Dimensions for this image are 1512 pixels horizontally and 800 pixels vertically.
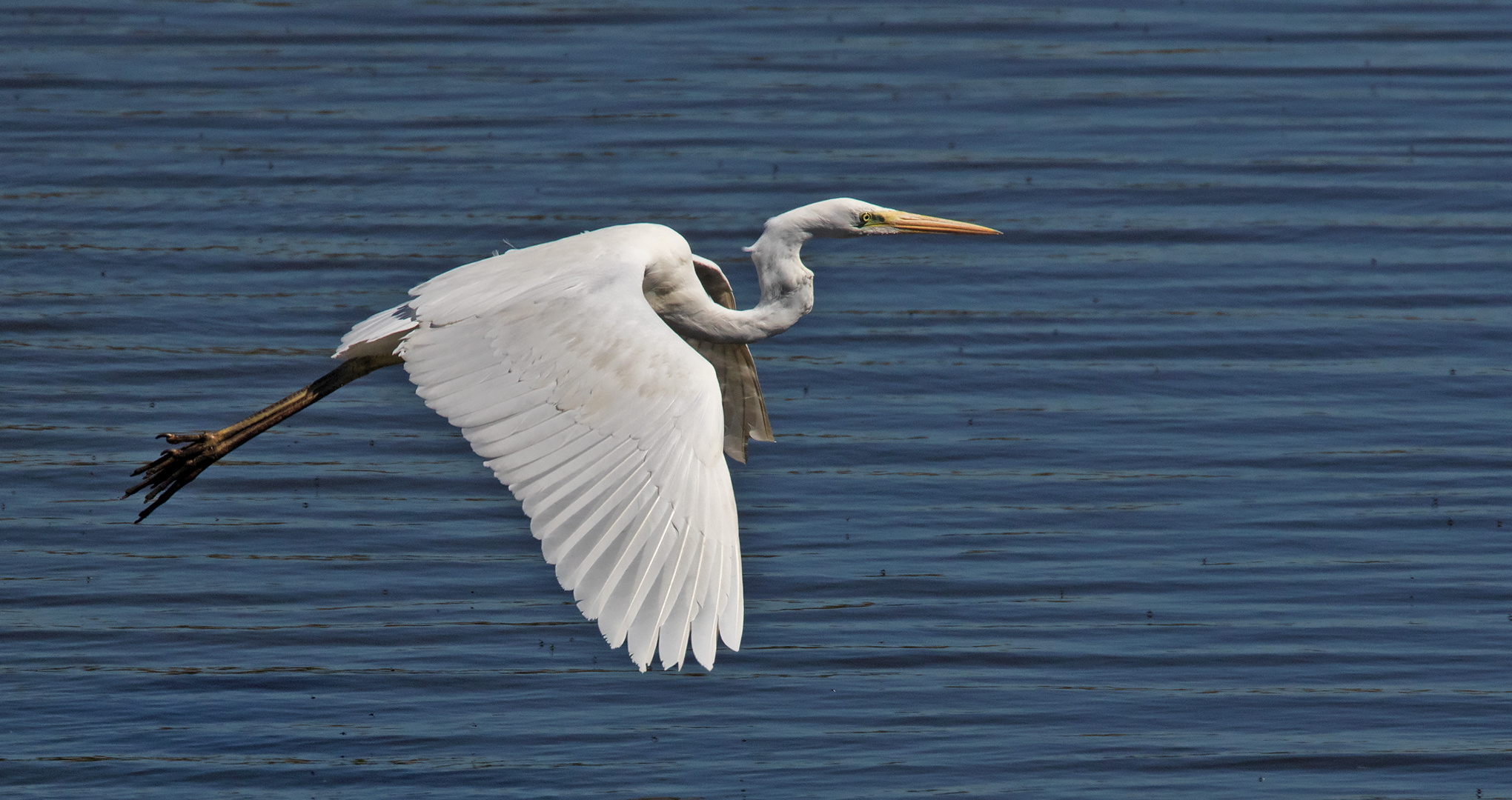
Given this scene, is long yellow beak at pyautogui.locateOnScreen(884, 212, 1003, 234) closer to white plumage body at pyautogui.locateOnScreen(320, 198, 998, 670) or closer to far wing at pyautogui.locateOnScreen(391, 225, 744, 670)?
white plumage body at pyautogui.locateOnScreen(320, 198, 998, 670)

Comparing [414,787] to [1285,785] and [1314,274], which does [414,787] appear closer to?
[1285,785]

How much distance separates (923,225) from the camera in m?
6.90

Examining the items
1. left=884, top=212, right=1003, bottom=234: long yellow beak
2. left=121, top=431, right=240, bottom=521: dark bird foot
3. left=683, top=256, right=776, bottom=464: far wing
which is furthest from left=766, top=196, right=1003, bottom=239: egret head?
left=121, top=431, right=240, bottom=521: dark bird foot

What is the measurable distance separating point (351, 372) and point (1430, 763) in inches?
136

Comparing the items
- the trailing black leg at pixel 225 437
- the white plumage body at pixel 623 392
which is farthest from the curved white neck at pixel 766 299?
the trailing black leg at pixel 225 437

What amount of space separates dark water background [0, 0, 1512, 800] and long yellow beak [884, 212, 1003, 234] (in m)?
1.25

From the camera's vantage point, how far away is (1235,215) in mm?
11258

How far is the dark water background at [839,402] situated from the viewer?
6.39 meters

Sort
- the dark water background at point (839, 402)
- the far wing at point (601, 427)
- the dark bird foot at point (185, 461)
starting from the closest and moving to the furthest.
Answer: the far wing at point (601, 427)
the dark water background at point (839, 402)
the dark bird foot at point (185, 461)

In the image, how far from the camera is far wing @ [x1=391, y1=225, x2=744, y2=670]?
4691mm

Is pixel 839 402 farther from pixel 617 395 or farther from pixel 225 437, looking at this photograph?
pixel 617 395

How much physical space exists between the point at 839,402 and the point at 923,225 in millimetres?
2284

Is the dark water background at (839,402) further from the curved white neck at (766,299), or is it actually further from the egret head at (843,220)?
the egret head at (843,220)

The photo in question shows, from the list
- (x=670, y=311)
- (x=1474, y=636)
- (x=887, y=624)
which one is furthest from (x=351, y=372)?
(x=1474, y=636)
